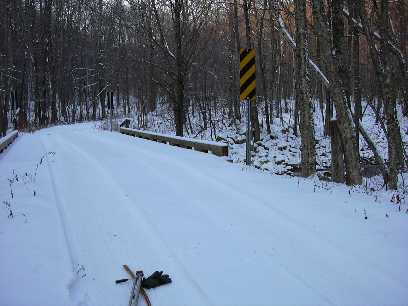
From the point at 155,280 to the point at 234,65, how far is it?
87.1 feet

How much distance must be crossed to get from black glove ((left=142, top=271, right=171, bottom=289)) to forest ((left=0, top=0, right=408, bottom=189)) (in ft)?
23.5

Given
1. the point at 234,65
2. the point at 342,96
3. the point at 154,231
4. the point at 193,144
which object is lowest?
the point at 154,231

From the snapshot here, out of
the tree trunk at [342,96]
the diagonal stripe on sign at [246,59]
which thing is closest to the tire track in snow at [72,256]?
the diagonal stripe on sign at [246,59]

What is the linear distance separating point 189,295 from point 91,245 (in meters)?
1.77

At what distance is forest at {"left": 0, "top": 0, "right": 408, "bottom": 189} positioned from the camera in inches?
451

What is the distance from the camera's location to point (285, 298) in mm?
3646

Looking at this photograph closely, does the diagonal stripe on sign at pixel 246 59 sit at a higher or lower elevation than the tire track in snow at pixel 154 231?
higher

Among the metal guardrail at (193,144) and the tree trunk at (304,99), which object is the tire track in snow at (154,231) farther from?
the tree trunk at (304,99)

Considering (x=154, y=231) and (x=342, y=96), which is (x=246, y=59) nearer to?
(x=342, y=96)

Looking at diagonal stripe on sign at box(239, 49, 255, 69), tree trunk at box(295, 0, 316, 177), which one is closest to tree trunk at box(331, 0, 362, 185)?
tree trunk at box(295, 0, 316, 177)

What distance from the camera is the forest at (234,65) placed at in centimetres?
1145

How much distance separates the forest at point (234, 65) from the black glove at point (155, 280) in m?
7.17

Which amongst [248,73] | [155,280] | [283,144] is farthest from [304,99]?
[283,144]

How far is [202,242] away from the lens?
196 inches
